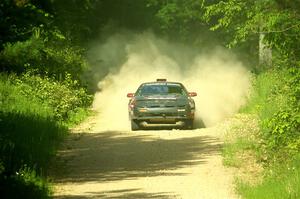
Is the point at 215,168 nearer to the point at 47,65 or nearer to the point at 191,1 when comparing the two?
the point at 47,65

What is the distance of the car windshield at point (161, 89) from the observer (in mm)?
24006

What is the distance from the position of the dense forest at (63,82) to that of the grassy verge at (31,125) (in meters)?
0.02

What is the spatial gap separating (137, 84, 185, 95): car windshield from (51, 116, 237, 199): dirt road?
199 cm

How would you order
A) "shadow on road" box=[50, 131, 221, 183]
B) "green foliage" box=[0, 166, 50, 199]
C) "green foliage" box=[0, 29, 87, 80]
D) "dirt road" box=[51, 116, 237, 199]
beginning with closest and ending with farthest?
"green foliage" box=[0, 166, 50, 199] → "dirt road" box=[51, 116, 237, 199] → "shadow on road" box=[50, 131, 221, 183] → "green foliage" box=[0, 29, 87, 80]

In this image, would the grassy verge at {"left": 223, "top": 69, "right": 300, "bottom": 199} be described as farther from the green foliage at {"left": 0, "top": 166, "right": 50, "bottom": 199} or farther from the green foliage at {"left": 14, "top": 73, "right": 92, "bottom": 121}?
the green foliage at {"left": 14, "top": 73, "right": 92, "bottom": 121}

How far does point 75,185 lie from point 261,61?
20.5m

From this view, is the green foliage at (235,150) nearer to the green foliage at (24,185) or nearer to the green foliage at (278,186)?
the green foliage at (278,186)

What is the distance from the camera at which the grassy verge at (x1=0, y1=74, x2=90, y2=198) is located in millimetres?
11836

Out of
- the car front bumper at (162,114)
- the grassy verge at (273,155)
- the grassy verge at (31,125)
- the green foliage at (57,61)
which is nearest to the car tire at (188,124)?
the car front bumper at (162,114)

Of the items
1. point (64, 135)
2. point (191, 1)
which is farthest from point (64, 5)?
point (191, 1)

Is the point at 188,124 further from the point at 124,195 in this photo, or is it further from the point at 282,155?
the point at 124,195

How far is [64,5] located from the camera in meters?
28.1

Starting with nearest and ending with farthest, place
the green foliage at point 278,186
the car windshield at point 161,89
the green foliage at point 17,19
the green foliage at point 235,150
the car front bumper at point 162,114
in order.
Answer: the green foliage at point 278,186 → the green foliage at point 17,19 → the green foliage at point 235,150 → the car front bumper at point 162,114 → the car windshield at point 161,89

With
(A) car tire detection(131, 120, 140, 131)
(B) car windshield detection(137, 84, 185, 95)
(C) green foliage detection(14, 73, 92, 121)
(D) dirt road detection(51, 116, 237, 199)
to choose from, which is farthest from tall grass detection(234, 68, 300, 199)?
(C) green foliage detection(14, 73, 92, 121)
